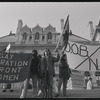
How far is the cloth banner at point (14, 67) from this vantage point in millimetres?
7285

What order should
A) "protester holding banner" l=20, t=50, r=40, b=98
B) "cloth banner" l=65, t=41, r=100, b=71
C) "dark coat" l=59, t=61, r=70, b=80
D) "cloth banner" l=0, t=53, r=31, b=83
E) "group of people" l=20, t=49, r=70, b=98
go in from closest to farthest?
"group of people" l=20, t=49, r=70, b=98, "protester holding banner" l=20, t=50, r=40, b=98, "cloth banner" l=0, t=53, r=31, b=83, "dark coat" l=59, t=61, r=70, b=80, "cloth banner" l=65, t=41, r=100, b=71

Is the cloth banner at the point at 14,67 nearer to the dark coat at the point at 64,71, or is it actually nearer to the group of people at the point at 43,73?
the group of people at the point at 43,73

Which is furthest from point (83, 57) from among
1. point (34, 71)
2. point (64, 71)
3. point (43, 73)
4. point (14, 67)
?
point (14, 67)

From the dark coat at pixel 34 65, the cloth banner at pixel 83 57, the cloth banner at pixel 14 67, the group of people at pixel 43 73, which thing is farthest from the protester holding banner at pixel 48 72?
the cloth banner at pixel 83 57

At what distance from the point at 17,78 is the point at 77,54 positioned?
3208 millimetres

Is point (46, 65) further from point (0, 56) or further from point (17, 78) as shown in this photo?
point (0, 56)

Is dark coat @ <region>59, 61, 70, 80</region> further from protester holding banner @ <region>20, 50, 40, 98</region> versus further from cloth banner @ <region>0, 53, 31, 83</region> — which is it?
cloth banner @ <region>0, 53, 31, 83</region>

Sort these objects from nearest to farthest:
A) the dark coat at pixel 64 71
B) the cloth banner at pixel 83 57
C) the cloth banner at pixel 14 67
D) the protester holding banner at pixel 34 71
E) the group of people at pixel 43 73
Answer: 1. the group of people at pixel 43 73
2. the protester holding banner at pixel 34 71
3. the cloth banner at pixel 14 67
4. the dark coat at pixel 64 71
5. the cloth banner at pixel 83 57

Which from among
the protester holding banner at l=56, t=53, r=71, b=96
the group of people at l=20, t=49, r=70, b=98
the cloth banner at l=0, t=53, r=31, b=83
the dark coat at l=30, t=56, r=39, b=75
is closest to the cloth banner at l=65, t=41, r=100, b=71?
the protester holding banner at l=56, t=53, r=71, b=96

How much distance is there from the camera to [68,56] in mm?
8805

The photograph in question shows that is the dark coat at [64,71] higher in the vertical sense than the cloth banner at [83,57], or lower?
lower

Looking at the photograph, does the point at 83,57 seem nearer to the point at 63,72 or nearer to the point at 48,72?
the point at 63,72

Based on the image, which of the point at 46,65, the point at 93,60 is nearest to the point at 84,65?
the point at 93,60

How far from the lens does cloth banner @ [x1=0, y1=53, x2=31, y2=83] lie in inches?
287
